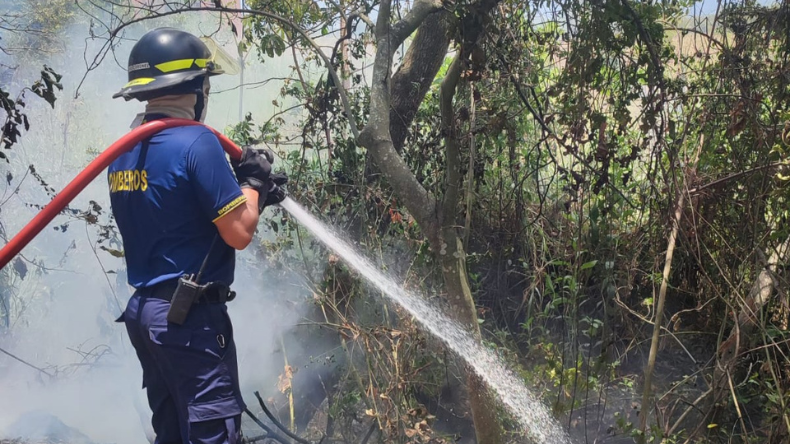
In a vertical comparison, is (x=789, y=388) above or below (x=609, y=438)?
above

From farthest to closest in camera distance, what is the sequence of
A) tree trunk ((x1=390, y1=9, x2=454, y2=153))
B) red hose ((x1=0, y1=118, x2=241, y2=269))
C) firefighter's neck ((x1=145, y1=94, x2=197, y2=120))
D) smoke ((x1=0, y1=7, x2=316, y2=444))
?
smoke ((x1=0, y1=7, x2=316, y2=444)) < tree trunk ((x1=390, y1=9, x2=454, y2=153)) < firefighter's neck ((x1=145, y1=94, x2=197, y2=120)) < red hose ((x1=0, y1=118, x2=241, y2=269))

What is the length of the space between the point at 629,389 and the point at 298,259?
8.24 feet

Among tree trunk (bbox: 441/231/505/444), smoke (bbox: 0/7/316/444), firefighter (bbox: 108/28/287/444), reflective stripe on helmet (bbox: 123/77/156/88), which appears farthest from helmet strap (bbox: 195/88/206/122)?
smoke (bbox: 0/7/316/444)

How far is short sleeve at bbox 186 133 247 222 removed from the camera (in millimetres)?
2238

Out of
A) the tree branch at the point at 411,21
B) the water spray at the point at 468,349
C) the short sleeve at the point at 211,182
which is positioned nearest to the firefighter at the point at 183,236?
the short sleeve at the point at 211,182

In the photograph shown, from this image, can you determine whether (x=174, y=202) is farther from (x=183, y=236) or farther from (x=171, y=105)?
(x=171, y=105)

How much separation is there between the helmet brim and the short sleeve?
0.25m

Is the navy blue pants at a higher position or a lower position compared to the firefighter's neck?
lower

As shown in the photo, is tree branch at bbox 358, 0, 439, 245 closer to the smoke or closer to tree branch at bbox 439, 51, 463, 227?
tree branch at bbox 439, 51, 463, 227

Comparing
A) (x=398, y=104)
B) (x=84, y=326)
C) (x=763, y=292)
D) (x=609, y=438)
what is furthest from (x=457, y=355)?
(x=84, y=326)

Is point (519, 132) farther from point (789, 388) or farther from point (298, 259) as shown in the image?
point (789, 388)

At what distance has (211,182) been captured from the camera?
2238 millimetres

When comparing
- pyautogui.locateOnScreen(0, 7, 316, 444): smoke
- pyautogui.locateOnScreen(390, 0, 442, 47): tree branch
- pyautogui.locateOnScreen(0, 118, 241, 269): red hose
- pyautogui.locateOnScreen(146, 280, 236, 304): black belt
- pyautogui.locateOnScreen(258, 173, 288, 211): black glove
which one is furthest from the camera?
pyautogui.locateOnScreen(0, 7, 316, 444): smoke

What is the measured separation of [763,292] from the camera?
3174 millimetres
